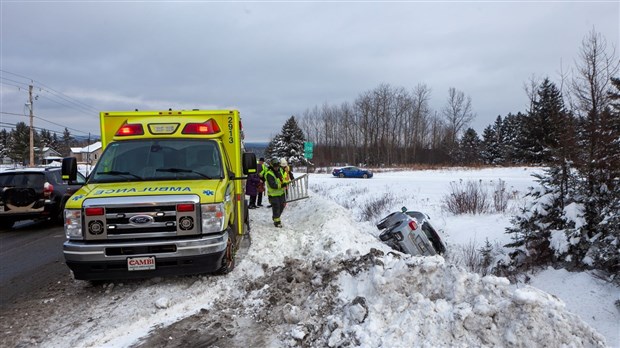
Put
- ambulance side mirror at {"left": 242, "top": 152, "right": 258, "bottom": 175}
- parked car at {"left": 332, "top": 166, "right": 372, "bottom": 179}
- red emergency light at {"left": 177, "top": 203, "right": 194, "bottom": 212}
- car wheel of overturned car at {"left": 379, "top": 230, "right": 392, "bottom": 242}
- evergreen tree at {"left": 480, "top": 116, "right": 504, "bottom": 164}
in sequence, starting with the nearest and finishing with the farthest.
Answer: red emergency light at {"left": 177, "top": 203, "right": 194, "bottom": 212}
ambulance side mirror at {"left": 242, "top": 152, "right": 258, "bottom": 175}
car wheel of overturned car at {"left": 379, "top": 230, "right": 392, "bottom": 242}
parked car at {"left": 332, "top": 166, "right": 372, "bottom": 179}
evergreen tree at {"left": 480, "top": 116, "right": 504, "bottom": 164}

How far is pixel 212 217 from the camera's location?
5145 mm

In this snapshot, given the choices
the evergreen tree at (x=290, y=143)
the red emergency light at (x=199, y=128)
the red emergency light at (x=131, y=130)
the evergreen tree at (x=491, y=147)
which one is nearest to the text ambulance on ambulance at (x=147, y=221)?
the red emergency light at (x=131, y=130)

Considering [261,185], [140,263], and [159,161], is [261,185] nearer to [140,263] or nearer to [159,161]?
[159,161]

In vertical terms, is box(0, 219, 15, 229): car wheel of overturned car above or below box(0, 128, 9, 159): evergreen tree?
below

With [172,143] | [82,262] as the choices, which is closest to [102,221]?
[82,262]

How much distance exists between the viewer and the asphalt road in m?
5.99

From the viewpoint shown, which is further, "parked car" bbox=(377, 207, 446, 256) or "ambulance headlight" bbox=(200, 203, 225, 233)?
"parked car" bbox=(377, 207, 446, 256)

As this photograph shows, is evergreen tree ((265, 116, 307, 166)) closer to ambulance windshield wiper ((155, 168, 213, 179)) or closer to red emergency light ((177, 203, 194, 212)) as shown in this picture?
ambulance windshield wiper ((155, 168, 213, 179))

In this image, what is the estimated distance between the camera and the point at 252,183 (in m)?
13.6

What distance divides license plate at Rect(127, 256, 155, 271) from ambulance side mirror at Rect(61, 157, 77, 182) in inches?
100

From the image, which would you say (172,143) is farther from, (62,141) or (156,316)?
(62,141)

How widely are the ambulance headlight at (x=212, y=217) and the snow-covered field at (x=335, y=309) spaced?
0.89 meters

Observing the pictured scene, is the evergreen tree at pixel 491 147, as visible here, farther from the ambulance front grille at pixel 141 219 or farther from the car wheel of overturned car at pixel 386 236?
the ambulance front grille at pixel 141 219

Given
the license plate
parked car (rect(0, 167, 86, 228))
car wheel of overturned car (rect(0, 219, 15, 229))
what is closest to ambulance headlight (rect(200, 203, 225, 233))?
the license plate
